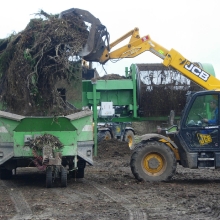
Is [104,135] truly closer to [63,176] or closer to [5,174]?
[5,174]

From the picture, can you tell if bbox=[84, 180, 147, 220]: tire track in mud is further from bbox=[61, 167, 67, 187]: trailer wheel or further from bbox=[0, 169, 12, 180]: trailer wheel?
bbox=[0, 169, 12, 180]: trailer wheel

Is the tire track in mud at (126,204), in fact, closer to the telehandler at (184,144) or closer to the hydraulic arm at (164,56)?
the telehandler at (184,144)

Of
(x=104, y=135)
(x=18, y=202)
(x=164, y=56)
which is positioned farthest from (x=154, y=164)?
(x=104, y=135)

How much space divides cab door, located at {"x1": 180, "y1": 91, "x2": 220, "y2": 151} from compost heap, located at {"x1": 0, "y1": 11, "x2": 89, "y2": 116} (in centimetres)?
263

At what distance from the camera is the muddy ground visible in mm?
7844

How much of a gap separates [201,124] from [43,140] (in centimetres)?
343

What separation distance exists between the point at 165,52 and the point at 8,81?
151 inches

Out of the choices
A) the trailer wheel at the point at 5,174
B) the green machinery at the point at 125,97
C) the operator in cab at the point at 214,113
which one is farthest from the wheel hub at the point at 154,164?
the green machinery at the point at 125,97

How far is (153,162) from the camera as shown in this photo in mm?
11633

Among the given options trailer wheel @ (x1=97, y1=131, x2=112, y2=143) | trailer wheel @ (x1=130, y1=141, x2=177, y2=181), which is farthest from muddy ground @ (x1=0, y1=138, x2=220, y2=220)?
trailer wheel @ (x1=97, y1=131, x2=112, y2=143)

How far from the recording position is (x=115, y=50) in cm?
1296

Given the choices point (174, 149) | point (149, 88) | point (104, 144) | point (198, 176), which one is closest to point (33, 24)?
point (174, 149)

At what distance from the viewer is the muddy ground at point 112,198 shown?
7.84 m

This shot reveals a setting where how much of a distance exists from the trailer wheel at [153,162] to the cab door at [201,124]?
1.71 feet
